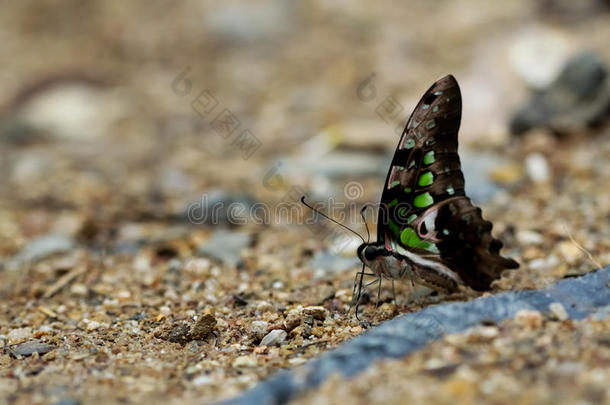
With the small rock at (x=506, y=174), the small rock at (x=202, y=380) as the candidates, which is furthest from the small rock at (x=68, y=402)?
the small rock at (x=506, y=174)

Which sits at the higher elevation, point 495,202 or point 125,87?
point 125,87

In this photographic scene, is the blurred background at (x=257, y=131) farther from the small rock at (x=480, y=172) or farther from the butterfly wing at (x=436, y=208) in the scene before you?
the butterfly wing at (x=436, y=208)

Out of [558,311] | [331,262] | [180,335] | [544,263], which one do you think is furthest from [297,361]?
[544,263]

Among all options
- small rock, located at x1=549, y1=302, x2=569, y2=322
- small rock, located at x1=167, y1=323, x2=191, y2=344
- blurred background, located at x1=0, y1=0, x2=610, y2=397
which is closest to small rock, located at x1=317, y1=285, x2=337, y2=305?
blurred background, located at x1=0, y1=0, x2=610, y2=397

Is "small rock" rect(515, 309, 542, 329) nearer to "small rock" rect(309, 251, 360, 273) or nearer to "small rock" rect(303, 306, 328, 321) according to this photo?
"small rock" rect(303, 306, 328, 321)

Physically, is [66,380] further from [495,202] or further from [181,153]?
[181,153]

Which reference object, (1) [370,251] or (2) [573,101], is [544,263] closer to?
(1) [370,251]

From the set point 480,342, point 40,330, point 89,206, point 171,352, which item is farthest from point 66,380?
point 89,206
